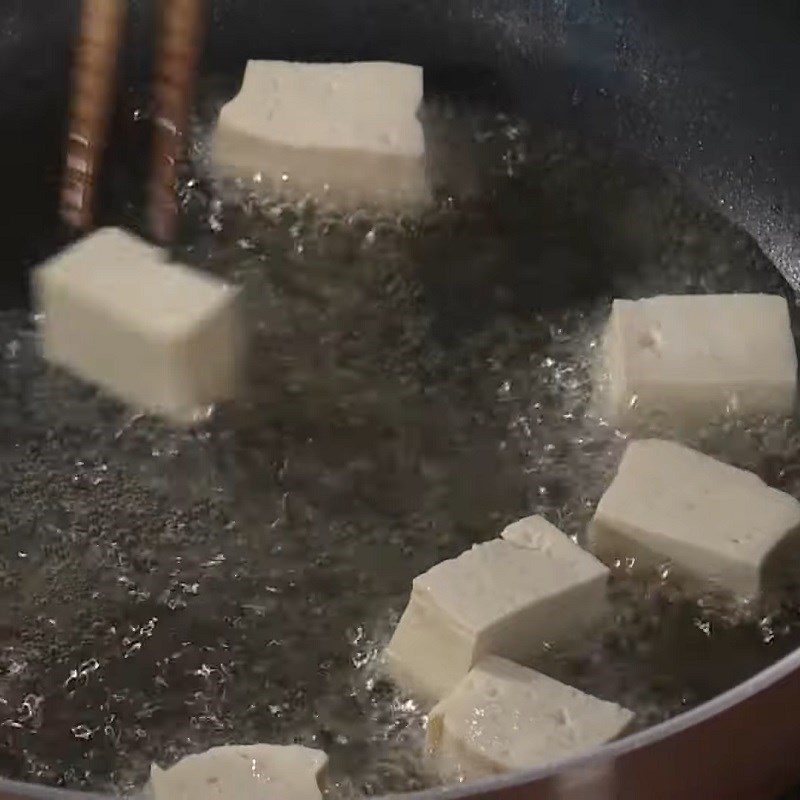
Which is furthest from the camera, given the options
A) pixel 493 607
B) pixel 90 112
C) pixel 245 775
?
pixel 90 112

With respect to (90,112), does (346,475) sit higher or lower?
lower

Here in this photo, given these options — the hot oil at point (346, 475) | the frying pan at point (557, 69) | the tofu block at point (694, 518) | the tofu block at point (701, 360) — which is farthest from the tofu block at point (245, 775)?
the frying pan at point (557, 69)

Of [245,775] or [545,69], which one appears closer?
[245,775]

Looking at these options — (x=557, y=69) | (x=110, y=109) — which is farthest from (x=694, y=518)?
(x=110, y=109)

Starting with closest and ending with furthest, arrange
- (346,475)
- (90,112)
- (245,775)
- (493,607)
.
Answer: (245,775), (493,607), (346,475), (90,112)

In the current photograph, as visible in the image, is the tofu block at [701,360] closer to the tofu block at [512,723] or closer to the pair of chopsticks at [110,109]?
the tofu block at [512,723]

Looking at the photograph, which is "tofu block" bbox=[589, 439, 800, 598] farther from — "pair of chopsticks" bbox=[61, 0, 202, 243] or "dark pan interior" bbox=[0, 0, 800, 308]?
"pair of chopsticks" bbox=[61, 0, 202, 243]

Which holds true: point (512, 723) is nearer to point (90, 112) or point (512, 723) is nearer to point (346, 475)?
point (346, 475)
